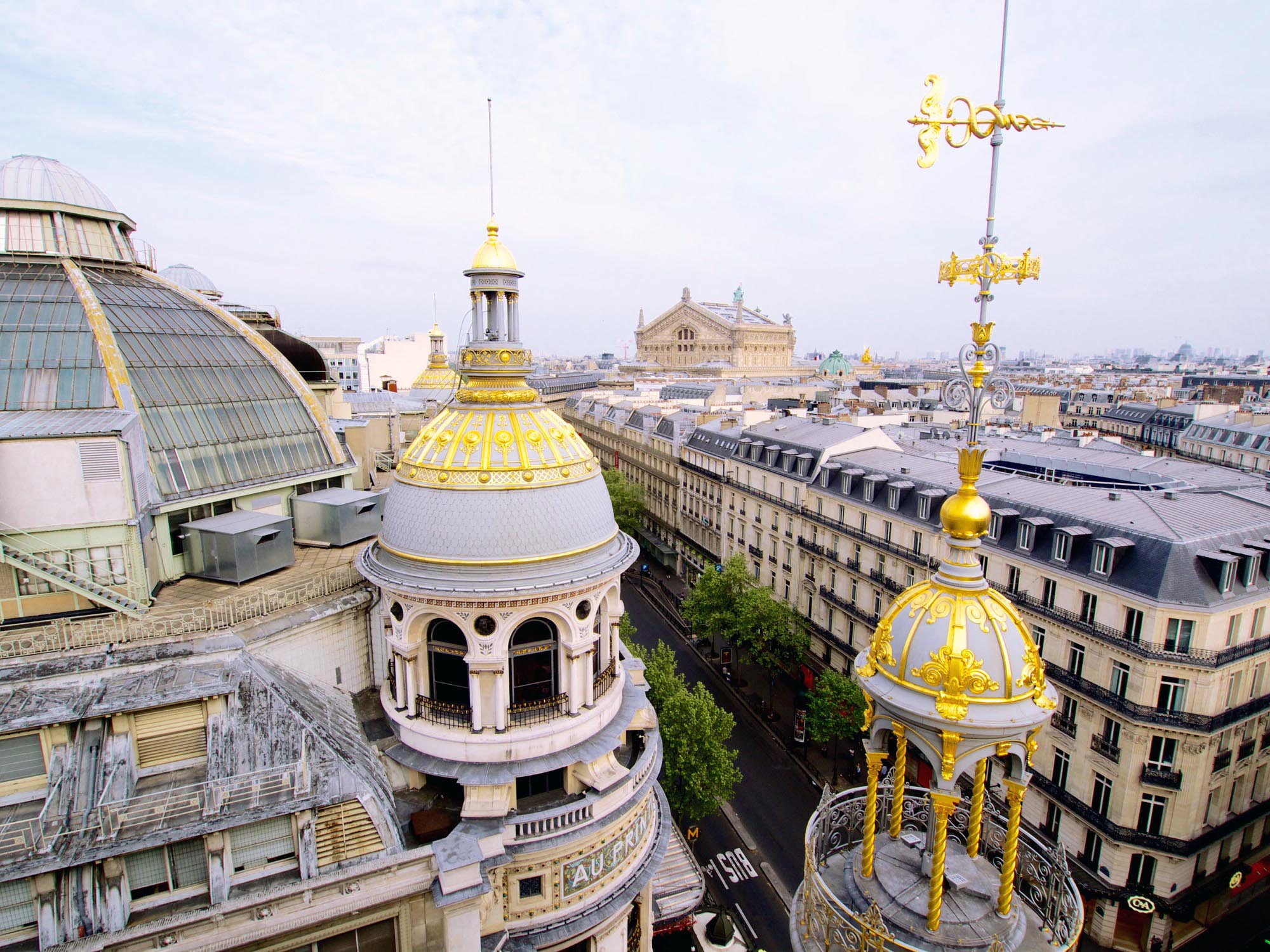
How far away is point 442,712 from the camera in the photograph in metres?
23.5

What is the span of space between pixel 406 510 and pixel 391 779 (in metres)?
9.33

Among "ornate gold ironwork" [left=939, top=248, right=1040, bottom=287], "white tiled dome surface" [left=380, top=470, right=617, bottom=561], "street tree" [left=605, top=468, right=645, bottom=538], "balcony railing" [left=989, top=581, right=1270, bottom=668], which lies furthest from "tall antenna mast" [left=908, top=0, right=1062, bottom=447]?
"street tree" [left=605, top=468, right=645, bottom=538]

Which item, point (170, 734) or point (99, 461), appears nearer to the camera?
point (170, 734)

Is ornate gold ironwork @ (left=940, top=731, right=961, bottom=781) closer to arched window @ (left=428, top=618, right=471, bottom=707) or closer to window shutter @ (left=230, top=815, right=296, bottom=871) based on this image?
arched window @ (left=428, top=618, right=471, bottom=707)

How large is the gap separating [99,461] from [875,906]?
25.7 meters

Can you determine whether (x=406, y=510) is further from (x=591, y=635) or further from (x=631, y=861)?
(x=631, y=861)

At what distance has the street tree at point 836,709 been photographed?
40750mm

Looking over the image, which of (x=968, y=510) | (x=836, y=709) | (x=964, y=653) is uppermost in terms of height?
(x=968, y=510)

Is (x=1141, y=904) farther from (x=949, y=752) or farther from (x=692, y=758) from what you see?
(x=949, y=752)

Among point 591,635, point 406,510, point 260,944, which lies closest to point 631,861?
point 591,635

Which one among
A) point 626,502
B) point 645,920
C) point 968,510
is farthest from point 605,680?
point 626,502

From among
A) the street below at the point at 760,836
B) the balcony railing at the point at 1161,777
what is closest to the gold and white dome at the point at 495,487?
the street below at the point at 760,836

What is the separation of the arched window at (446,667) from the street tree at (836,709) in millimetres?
25278

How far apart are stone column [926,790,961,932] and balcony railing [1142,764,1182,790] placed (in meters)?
27.2
